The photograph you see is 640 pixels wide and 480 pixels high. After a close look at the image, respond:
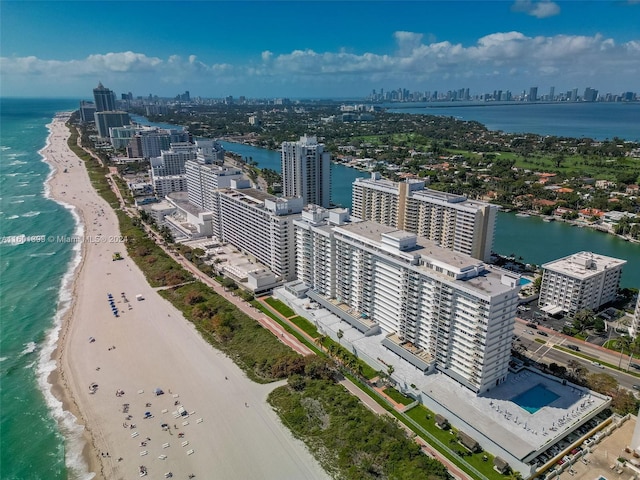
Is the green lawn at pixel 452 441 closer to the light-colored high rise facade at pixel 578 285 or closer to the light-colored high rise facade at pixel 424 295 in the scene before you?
the light-colored high rise facade at pixel 424 295

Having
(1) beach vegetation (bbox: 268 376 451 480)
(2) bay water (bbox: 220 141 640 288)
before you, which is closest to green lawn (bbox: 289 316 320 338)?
(1) beach vegetation (bbox: 268 376 451 480)

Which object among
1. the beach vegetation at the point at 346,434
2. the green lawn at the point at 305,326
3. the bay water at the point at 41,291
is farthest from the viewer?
the green lawn at the point at 305,326

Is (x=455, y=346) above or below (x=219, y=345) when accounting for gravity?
above

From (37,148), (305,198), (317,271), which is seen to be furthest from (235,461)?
(37,148)

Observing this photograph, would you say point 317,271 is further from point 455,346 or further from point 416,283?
point 455,346

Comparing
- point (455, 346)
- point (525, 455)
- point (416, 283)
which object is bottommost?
point (525, 455)

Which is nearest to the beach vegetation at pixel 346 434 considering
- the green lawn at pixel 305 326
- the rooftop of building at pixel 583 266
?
the green lawn at pixel 305 326

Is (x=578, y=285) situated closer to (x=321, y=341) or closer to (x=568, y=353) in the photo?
(x=568, y=353)
